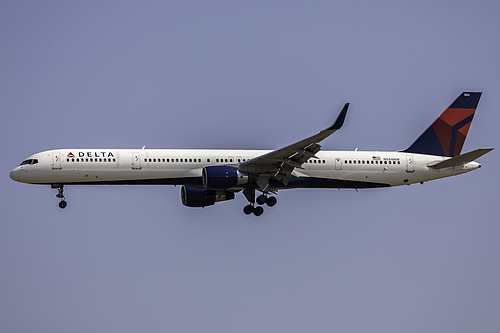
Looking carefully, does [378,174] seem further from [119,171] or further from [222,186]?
[119,171]

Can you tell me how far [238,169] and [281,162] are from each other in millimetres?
2834

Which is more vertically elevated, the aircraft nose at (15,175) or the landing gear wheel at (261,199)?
the aircraft nose at (15,175)

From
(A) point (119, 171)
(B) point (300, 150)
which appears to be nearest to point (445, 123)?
(B) point (300, 150)

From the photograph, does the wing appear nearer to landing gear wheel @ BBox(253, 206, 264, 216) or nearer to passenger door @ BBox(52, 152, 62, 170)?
landing gear wheel @ BBox(253, 206, 264, 216)

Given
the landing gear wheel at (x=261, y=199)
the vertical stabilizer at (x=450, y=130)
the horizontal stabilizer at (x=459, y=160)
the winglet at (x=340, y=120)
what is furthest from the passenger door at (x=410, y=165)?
the winglet at (x=340, y=120)

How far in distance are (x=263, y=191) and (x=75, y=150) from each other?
12521mm

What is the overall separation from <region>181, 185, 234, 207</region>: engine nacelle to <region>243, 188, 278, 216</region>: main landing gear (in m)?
1.47

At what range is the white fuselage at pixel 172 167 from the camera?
57406 millimetres

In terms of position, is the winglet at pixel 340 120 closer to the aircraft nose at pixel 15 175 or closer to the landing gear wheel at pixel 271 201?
the landing gear wheel at pixel 271 201

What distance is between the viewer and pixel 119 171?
57.6 metres

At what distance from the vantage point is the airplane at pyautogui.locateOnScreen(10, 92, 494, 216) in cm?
5681

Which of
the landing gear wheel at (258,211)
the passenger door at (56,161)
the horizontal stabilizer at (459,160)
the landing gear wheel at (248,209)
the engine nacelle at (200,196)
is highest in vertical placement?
the passenger door at (56,161)

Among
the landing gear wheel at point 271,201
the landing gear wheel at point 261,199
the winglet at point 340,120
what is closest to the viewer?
the winglet at point 340,120

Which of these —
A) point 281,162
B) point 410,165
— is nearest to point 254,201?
point 281,162
